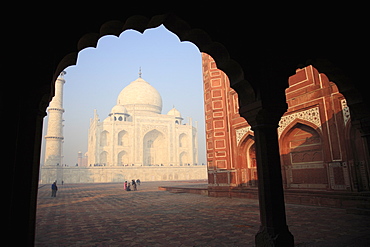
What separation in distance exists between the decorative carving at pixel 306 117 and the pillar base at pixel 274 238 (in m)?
6.42

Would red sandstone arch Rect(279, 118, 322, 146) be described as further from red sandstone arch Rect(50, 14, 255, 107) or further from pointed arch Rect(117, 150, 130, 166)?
pointed arch Rect(117, 150, 130, 166)

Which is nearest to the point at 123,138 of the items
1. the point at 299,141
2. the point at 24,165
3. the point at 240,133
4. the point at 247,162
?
the point at 240,133

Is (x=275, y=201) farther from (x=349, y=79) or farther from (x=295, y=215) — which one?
(x=295, y=215)

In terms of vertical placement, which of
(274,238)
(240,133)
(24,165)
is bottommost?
(274,238)

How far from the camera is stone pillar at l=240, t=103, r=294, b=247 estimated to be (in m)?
3.47

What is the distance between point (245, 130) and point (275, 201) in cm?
857

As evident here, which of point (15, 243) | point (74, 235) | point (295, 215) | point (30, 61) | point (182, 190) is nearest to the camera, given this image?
point (15, 243)

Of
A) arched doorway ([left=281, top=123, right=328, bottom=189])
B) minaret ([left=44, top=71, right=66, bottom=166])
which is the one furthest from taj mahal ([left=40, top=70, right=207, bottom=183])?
arched doorway ([left=281, top=123, right=328, bottom=189])

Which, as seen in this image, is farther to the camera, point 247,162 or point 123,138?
point 123,138

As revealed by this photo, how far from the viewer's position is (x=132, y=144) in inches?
1646

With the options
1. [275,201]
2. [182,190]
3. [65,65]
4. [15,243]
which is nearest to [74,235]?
[15,243]

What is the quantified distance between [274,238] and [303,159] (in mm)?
6894

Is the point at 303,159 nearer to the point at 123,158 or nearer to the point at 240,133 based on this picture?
the point at 240,133

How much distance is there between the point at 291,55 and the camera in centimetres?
407
